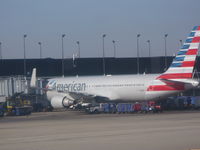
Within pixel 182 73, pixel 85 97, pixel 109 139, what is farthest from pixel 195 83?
pixel 109 139

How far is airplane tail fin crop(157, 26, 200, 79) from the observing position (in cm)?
5169

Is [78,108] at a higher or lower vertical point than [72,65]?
lower

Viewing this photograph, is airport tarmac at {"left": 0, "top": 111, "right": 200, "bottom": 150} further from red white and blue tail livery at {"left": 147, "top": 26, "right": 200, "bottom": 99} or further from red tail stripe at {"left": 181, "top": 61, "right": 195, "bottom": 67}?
red tail stripe at {"left": 181, "top": 61, "right": 195, "bottom": 67}

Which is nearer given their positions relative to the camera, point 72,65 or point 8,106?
point 8,106

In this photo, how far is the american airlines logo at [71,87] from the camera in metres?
60.8

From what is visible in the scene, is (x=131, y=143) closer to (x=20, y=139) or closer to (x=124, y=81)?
(x=20, y=139)

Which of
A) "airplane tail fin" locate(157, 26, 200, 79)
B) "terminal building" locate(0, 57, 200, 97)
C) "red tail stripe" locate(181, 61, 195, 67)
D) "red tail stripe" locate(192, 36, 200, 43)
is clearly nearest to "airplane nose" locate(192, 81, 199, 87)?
"airplane tail fin" locate(157, 26, 200, 79)

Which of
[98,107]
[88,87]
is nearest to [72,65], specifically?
[88,87]

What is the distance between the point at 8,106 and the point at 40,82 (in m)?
8.89

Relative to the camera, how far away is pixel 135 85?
5531 cm

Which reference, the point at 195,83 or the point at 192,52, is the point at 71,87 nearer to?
the point at 192,52

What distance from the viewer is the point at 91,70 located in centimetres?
9325

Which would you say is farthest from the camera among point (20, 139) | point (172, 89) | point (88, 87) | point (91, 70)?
point (91, 70)

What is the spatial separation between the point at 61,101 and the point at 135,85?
28.6 ft
